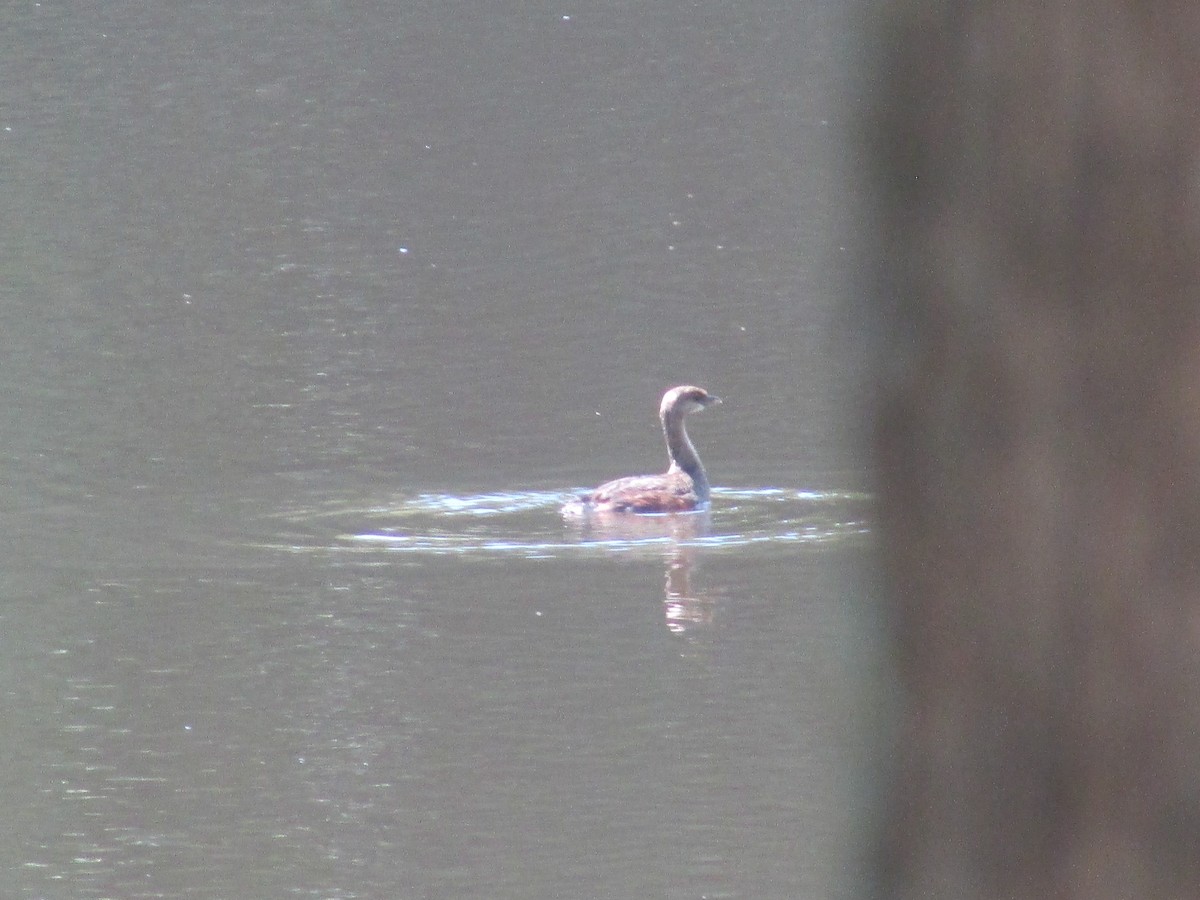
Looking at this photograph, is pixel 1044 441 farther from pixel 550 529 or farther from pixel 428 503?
pixel 428 503

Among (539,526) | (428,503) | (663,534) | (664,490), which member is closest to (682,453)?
(664,490)

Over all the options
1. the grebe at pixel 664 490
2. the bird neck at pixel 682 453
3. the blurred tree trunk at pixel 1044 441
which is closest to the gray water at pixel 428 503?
the blurred tree trunk at pixel 1044 441

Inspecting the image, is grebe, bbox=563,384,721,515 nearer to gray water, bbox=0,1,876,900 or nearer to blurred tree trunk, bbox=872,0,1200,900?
gray water, bbox=0,1,876,900

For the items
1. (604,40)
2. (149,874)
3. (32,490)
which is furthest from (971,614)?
(604,40)

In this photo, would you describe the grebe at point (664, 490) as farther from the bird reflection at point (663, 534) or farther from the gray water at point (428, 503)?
the gray water at point (428, 503)

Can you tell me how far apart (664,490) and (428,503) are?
1149 mm

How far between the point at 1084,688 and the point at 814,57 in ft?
81.1

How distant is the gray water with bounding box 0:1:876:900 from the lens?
6203 mm

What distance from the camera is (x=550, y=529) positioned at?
9867mm

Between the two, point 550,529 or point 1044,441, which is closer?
point 1044,441

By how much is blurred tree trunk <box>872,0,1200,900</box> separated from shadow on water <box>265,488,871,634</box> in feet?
27.0

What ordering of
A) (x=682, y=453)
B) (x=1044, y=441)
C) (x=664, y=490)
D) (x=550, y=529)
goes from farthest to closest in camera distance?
(x=682, y=453) < (x=664, y=490) < (x=550, y=529) < (x=1044, y=441)

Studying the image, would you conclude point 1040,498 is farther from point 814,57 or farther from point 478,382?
point 814,57

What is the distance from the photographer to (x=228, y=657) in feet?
26.9
